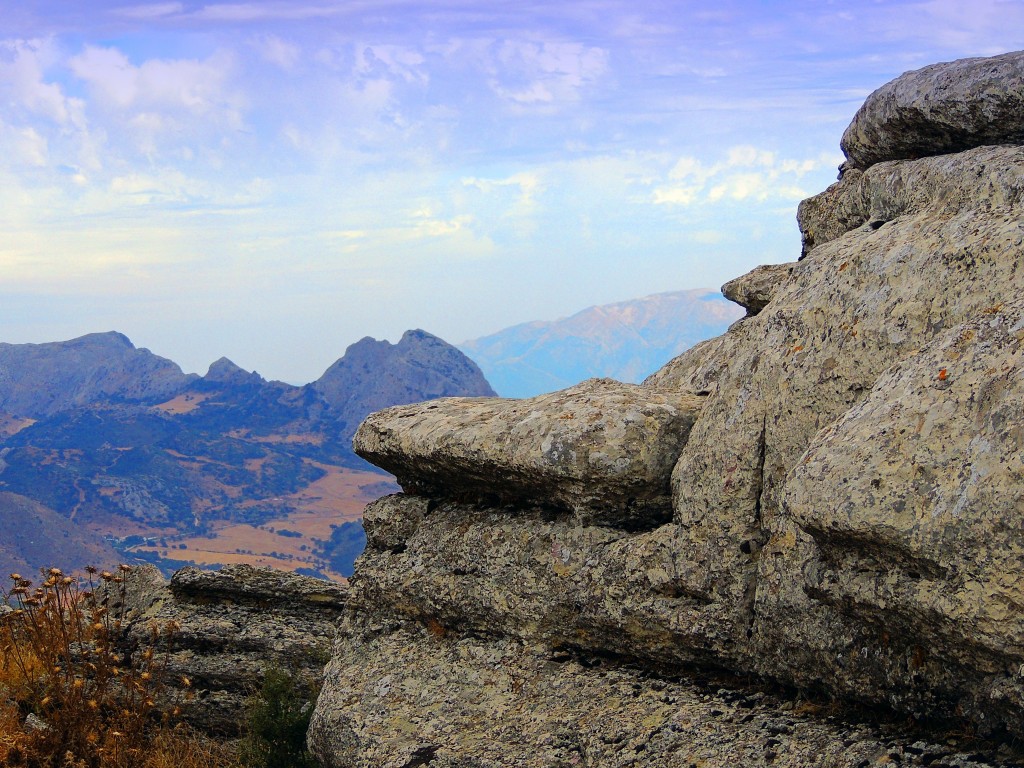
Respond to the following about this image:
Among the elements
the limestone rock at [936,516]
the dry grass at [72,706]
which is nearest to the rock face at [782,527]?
the limestone rock at [936,516]

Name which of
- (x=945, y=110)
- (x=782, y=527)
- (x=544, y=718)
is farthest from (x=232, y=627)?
(x=945, y=110)

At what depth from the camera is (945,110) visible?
1497cm

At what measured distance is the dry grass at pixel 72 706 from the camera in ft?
44.3

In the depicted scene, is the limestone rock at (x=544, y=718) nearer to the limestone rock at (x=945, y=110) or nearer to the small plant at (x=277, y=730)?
the small plant at (x=277, y=730)

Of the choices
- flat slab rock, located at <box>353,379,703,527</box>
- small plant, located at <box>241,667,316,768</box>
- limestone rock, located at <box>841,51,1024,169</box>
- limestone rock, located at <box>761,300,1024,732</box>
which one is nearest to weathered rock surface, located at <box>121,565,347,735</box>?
small plant, located at <box>241,667,316,768</box>

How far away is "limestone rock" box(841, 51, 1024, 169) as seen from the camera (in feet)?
47.0

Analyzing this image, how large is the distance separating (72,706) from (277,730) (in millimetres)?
3336

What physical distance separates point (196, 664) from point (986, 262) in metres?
15.4

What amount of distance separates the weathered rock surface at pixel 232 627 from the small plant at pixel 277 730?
54.9 inches

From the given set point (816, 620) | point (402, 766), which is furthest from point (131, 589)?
point (816, 620)

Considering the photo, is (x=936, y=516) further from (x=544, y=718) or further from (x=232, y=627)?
(x=232, y=627)

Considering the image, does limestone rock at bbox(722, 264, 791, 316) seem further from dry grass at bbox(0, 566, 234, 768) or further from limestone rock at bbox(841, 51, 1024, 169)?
dry grass at bbox(0, 566, 234, 768)

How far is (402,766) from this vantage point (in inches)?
495

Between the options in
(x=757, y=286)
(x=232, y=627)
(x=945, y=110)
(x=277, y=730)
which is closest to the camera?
(x=945, y=110)
